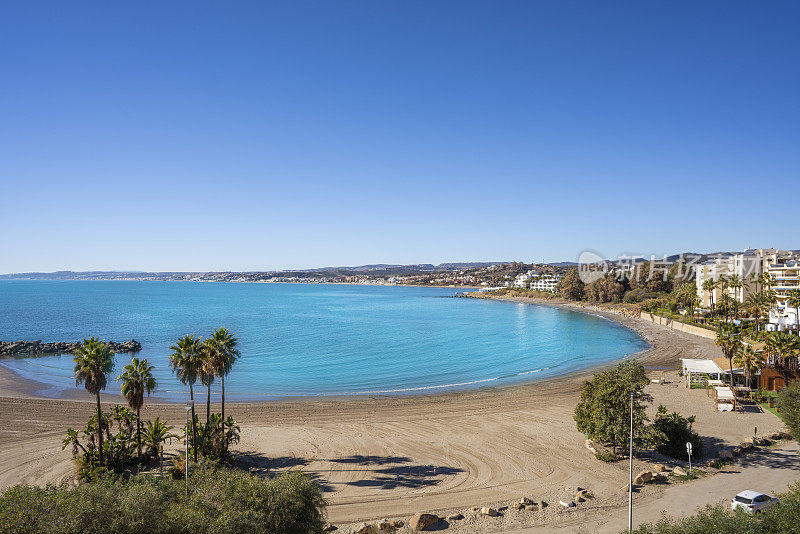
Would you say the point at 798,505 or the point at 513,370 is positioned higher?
the point at 798,505

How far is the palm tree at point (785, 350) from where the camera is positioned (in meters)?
36.8

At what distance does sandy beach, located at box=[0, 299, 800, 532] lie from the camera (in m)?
20.1

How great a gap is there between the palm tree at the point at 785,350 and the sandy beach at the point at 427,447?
6688 mm

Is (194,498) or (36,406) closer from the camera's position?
(194,498)

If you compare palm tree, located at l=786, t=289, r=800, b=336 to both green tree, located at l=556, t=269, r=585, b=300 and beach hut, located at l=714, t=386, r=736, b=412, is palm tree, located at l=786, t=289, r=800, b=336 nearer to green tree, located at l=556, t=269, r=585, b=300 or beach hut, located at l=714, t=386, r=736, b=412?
beach hut, located at l=714, t=386, r=736, b=412

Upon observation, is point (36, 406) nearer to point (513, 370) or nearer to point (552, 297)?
point (513, 370)

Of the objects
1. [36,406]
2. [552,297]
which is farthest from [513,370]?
[552,297]

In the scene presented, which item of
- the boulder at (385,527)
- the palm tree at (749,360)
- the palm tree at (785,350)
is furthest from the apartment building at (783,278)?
the boulder at (385,527)

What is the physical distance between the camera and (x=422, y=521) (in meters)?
17.8

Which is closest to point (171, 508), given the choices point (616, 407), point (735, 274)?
point (616, 407)

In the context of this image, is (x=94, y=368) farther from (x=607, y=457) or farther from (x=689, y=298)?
(x=689, y=298)

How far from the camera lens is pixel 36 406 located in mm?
35719

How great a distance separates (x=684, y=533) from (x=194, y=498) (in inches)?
510

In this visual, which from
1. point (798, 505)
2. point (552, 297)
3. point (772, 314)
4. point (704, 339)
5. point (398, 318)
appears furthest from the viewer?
point (552, 297)
